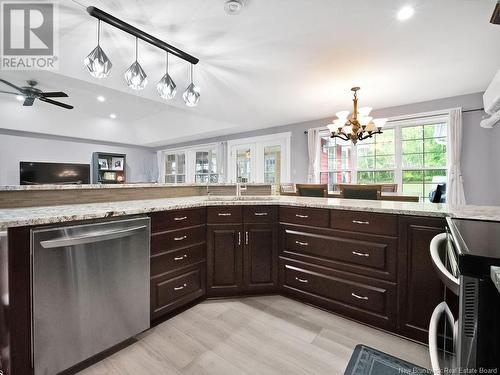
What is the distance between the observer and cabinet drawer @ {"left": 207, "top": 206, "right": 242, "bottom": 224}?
210 cm

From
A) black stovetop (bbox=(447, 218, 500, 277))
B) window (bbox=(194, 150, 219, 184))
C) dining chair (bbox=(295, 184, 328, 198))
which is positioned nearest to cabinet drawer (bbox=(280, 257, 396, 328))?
black stovetop (bbox=(447, 218, 500, 277))

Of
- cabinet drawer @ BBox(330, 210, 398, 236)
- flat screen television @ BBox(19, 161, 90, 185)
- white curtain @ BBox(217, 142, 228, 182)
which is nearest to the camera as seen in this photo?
cabinet drawer @ BBox(330, 210, 398, 236)

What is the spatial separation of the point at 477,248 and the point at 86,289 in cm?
182

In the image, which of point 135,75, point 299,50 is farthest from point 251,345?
point 299,50

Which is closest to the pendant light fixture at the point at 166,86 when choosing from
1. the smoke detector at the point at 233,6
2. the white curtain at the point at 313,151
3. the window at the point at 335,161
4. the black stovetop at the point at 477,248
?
the smoke detector at the point at 233,6

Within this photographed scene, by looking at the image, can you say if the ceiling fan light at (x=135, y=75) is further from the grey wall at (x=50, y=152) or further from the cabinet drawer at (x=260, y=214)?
the grey wall at (x=50, y=152)

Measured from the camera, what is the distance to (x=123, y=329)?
1.48 meters

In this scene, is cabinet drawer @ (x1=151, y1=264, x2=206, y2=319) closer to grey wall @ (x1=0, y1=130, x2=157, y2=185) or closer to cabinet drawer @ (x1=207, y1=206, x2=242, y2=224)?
cabinet drawer @ (x1=207, y1=206, x2=242, y2=224)

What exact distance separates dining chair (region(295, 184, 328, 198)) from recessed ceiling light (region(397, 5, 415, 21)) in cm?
196

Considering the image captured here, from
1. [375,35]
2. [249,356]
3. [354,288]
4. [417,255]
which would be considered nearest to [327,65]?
[375,35]

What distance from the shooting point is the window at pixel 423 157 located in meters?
4.04

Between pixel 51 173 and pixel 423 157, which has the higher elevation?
pixel 423 157

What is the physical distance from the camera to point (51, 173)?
5.82 metres

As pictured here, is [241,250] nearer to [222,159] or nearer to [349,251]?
[349,251]
